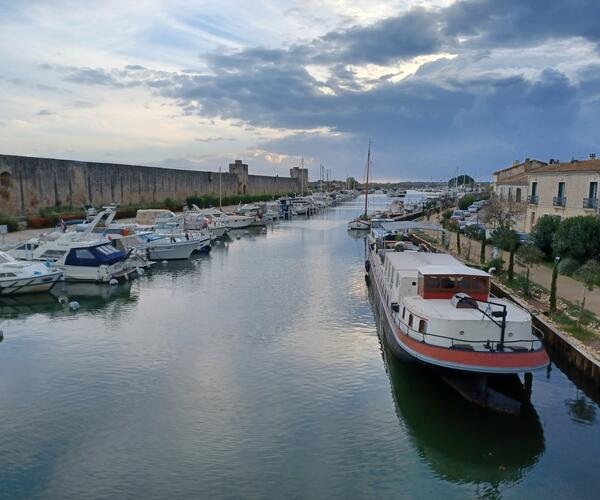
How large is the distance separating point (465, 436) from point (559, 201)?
21.9 meters

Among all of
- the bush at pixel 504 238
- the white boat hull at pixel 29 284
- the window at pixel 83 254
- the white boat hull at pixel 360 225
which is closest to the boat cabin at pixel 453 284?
the bush at pixel 504 238

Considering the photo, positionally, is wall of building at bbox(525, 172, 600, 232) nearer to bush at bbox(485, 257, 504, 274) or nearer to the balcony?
the balcony

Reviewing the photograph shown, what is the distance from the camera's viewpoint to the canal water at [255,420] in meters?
9.39

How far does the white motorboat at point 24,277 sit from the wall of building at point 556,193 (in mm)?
24153

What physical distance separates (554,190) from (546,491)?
24.1 meters

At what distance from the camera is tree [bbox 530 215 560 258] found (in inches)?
1026

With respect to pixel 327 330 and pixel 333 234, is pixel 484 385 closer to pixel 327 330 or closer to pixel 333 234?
pixel 327 330

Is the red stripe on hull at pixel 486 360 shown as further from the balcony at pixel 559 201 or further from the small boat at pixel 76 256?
the balcony at pixel 559 201

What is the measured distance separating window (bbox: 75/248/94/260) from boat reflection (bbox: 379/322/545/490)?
1674cm

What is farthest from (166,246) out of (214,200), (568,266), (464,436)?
(214,200)

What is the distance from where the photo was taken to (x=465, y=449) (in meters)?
10.6

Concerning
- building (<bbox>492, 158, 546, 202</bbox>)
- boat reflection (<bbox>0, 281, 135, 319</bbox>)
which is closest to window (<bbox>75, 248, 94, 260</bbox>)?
boat reflection (<bbox>0, 281, 135, 319</bbox>)

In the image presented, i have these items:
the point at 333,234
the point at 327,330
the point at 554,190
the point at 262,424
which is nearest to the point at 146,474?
the point at 262,424

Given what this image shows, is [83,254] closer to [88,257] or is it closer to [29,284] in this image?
[88,257]
